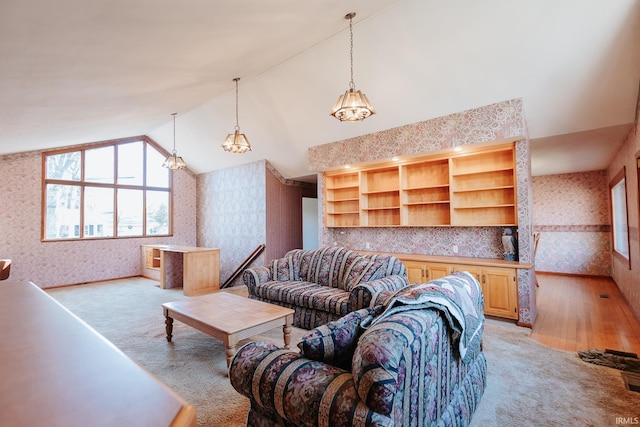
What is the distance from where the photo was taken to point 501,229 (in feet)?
14.7

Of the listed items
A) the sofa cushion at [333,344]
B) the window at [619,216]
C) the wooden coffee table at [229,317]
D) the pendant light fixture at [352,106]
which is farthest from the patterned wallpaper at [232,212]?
the window at [619,216]

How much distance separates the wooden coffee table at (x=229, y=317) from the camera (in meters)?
2.71

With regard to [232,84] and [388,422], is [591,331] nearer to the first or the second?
[388,422]

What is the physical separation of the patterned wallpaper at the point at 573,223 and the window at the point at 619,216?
0.65 metres

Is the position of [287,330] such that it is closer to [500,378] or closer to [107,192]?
[500,378]

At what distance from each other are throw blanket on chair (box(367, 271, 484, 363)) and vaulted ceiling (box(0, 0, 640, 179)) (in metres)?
2.40

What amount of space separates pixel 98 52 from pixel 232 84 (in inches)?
90.2

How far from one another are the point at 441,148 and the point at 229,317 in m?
3.53

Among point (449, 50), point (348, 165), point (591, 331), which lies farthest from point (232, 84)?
point (591, 331)

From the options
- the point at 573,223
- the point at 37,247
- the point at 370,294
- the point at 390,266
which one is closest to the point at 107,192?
the point at 37,247

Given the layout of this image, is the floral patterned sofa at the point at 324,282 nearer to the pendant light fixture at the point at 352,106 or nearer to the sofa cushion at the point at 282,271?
the sofa cushion at the point at 282,271

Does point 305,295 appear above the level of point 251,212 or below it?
below

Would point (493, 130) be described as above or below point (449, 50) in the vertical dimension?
below

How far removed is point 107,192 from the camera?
7547 mm
